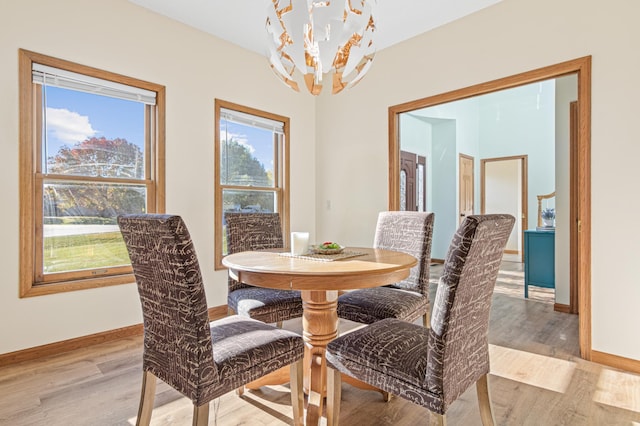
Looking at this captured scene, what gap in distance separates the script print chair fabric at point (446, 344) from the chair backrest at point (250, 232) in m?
1.24

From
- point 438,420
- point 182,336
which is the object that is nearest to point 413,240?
point 438,420

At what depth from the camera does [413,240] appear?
7.79ft

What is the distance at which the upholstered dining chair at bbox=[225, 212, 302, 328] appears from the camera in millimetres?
2068

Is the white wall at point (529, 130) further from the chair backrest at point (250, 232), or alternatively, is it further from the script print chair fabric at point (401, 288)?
the chair backrest at point (250, 232)

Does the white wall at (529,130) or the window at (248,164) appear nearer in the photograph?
the window at (248,164)

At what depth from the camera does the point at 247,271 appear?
1.49 metres

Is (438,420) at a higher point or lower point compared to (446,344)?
lower

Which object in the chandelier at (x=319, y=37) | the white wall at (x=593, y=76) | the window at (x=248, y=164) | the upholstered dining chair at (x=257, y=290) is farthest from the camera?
the window at (x=248, y=164)

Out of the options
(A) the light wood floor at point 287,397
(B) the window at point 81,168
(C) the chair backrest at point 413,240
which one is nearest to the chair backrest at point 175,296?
(A) the light wood floor at point 287,397

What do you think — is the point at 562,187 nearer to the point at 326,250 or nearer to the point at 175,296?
the point at 326,250

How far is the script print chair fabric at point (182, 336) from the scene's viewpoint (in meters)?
1.16

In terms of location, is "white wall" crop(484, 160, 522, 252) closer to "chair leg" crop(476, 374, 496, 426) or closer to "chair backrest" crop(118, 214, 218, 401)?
"chair leg" crop(476, 374, 496, 426)

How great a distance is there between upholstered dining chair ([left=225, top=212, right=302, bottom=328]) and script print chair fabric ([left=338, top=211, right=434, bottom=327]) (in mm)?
339

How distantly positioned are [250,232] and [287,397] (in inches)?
46.0
